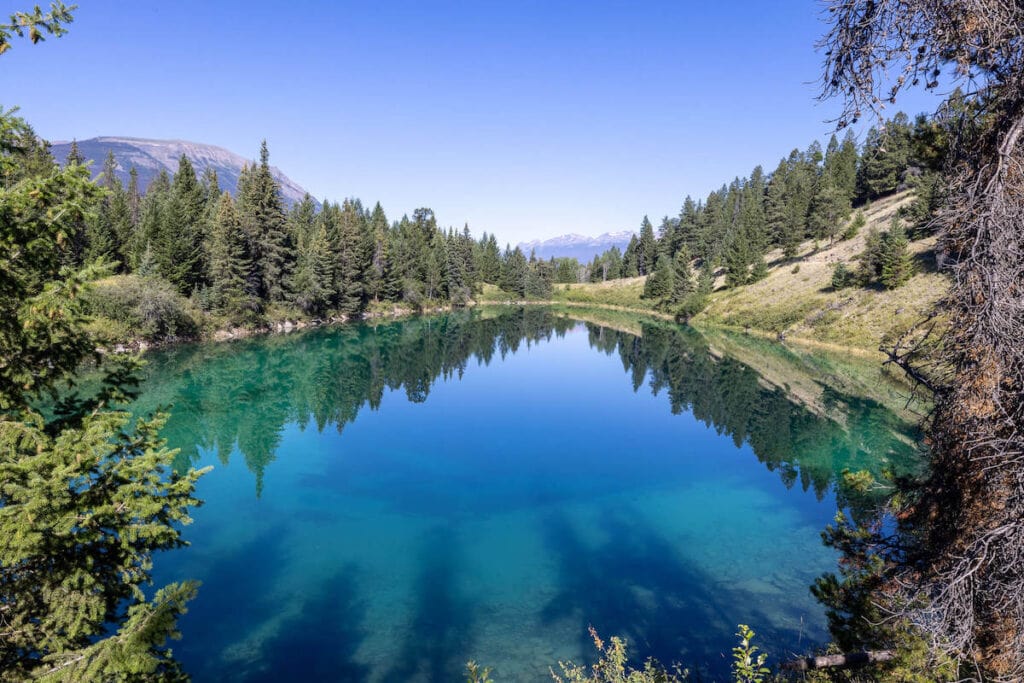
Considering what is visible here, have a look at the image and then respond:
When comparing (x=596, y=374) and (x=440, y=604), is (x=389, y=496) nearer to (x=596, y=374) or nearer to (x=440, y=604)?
(x=440, y=604)

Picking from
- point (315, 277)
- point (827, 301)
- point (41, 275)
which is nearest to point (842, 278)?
point (827, 301)

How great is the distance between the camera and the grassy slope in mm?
53744

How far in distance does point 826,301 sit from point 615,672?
71.4 metres

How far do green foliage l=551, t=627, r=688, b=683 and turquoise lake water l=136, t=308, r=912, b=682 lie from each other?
3.47ft

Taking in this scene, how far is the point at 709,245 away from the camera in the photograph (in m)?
125

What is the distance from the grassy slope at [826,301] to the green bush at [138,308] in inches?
2723

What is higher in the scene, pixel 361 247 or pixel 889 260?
pixel 361 247

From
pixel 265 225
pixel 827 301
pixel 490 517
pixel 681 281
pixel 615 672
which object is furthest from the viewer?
pixel 681 281

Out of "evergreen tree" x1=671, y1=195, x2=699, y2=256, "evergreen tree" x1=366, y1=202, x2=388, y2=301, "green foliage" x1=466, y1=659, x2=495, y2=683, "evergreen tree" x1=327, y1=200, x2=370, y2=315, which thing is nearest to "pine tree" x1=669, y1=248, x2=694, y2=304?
"evergreen tree" x1=671, y1=195, x2=699, y2=256

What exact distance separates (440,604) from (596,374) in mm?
42404

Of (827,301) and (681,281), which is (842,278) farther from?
(681,281)

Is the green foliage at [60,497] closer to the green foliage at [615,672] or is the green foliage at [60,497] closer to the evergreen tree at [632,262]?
the green foliage at [615,672]

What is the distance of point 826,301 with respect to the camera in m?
66.9

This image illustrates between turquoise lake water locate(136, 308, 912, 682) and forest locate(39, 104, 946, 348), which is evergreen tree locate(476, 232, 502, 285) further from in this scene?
turquoise lake water locate(136, 308, 912, 682)
